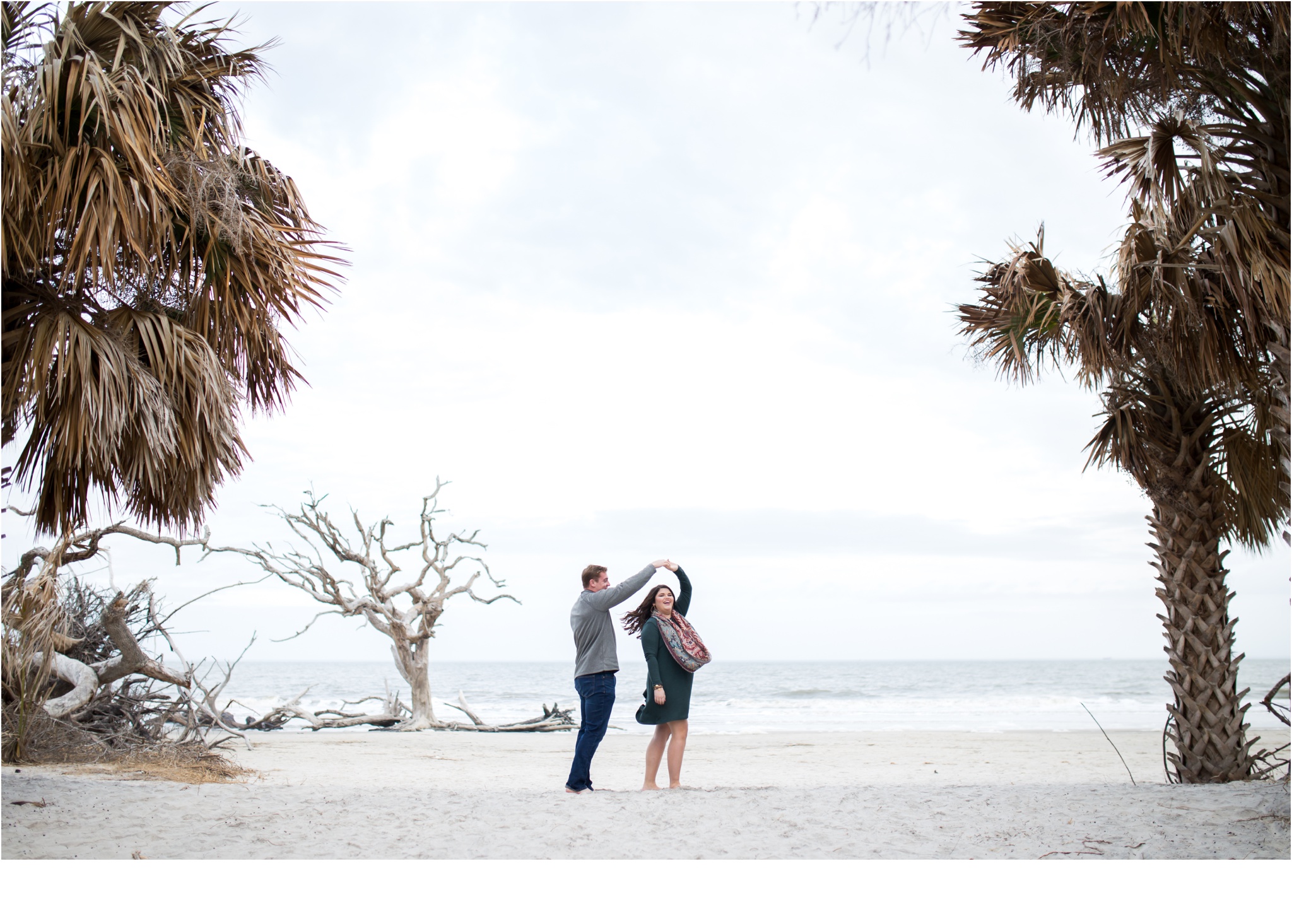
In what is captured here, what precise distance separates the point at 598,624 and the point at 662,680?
62cm

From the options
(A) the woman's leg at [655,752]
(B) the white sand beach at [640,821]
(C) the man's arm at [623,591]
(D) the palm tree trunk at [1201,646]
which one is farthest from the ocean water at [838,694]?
(C) the man's arm at [623,591]

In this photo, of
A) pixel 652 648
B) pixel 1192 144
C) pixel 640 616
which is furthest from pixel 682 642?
pixel 1192 144

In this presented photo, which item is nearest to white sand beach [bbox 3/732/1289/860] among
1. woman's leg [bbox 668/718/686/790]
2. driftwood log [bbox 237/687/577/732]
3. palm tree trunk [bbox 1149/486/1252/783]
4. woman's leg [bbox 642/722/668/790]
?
woman's leg [bbox 668/718/686/790]

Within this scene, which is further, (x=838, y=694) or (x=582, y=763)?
(x=838, y=694)

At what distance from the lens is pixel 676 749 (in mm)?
6098

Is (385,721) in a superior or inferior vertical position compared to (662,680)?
inferior

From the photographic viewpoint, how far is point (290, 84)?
5.95m

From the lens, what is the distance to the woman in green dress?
5988 millimetres

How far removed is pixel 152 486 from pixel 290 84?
3.19 m

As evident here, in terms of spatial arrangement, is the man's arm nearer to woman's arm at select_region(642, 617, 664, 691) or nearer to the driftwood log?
woman's arm at select_region(642, 617, 664, 691)

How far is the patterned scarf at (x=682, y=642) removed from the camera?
600cm

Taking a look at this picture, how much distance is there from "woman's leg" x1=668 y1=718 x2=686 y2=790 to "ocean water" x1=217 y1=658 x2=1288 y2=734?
518 cm

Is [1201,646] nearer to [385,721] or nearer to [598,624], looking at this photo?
[598,624]

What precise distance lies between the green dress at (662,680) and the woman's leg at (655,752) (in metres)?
0.13
